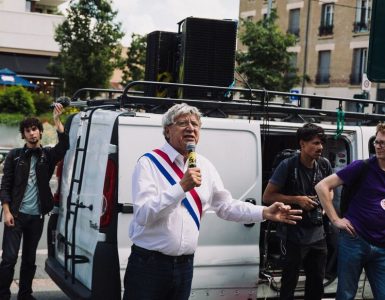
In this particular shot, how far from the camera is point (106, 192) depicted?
488 cm

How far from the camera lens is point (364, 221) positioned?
4.96m

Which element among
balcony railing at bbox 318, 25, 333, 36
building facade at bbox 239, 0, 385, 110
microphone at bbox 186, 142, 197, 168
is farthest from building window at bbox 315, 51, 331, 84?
microphone at bbox 186, 142, 197, 168

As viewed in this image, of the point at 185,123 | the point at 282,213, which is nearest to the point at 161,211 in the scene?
the point at 185,123

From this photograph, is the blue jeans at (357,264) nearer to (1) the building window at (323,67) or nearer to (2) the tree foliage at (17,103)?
(2) the tree foliage at (17,103)

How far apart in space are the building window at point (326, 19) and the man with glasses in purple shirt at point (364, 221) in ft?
113

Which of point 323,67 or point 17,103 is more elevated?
point 323,67

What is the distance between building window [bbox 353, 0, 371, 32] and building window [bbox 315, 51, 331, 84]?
2502mm

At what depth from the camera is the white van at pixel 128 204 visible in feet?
16.0

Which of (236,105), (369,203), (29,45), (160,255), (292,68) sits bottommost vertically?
(160,255)

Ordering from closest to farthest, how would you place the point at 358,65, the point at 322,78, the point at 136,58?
the point at 136,58 < the point at 358,65 < the point at 322,78

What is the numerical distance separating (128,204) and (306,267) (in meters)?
1.76

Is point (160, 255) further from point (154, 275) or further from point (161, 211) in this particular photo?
point (161, 211)

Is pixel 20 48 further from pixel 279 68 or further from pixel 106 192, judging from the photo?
pixel 106 192

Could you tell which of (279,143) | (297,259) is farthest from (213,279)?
(279,143)
